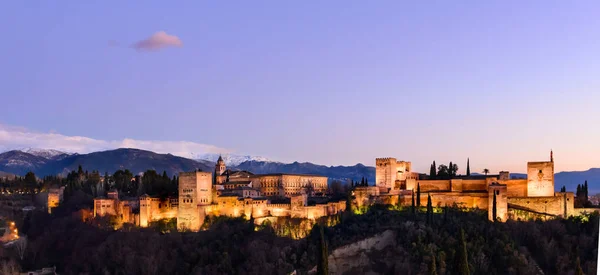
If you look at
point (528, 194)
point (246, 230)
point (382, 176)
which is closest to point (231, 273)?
point (246, 230)

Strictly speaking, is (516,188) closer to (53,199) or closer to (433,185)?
(433,185)

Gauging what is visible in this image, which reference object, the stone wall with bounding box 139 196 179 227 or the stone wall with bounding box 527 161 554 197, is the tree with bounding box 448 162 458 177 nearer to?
the stone wall with bounding box 527 161 554 197

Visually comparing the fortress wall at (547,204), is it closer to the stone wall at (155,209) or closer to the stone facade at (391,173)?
the stone facade at (391,173)

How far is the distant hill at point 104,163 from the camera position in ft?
425

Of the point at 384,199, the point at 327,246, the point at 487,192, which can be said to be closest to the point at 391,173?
the point at 384,199

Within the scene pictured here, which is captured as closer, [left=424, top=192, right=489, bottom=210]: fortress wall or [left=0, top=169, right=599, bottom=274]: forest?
[left=0, top=169, right=599, bottom=274]: forest

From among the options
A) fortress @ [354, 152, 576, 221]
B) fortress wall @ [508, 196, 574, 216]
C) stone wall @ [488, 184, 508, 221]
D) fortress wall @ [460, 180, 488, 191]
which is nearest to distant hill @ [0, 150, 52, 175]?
fortress @ [354, 152, 576, 221]

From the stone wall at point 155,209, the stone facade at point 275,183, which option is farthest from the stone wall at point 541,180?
the stone wall at point 155,209

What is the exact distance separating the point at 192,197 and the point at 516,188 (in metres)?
15.6

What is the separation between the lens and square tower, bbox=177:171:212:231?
3338 cm

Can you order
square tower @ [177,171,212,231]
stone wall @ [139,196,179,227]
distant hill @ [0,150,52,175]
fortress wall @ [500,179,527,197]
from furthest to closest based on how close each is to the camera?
1. distant hill @ [0,150,52,175]
2. stone wall @ [139,196,179,227]
3. square tower @ [177,171,212,231]
4. fortress wall @ [500,179,527,197]

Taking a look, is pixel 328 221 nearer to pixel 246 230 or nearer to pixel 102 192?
pixel 246 230

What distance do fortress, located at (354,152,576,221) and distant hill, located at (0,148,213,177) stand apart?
95.2 m

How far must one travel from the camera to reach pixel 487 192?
32.3 metres
